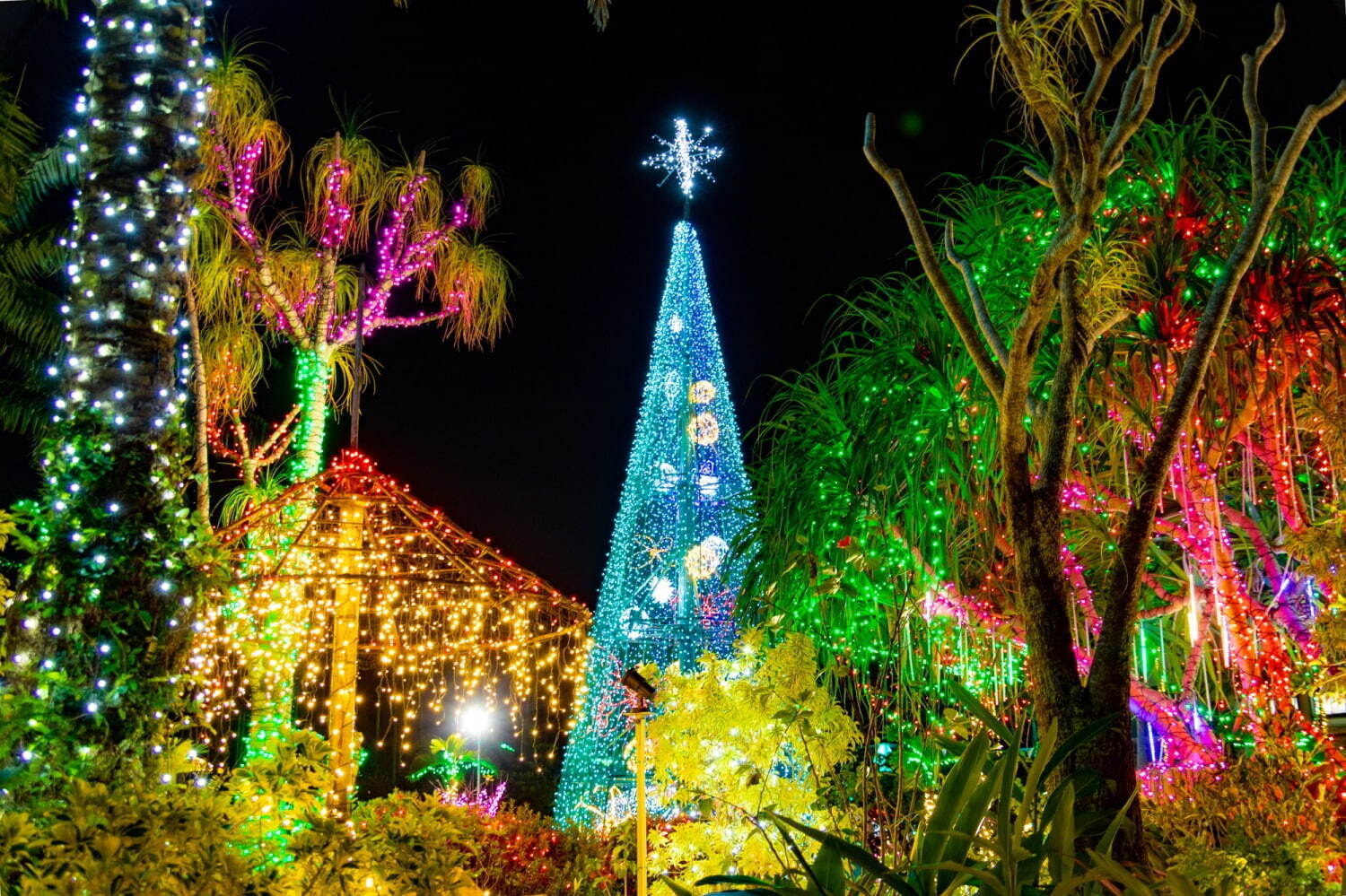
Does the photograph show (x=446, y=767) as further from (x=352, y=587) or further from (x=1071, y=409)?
(x=1071, y=409)

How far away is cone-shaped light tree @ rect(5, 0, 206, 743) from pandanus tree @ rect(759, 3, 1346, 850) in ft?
8.38

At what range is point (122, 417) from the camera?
11.9ft

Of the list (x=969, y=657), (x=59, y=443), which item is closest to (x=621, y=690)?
(x=969, y=657)

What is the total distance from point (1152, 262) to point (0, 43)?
1053cm

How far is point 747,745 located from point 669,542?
3983 mm

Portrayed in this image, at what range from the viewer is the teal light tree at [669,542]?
25.3 ft

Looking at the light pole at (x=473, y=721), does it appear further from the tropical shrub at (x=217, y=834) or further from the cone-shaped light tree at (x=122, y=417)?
the tropical shrub at (x=217, y=834)

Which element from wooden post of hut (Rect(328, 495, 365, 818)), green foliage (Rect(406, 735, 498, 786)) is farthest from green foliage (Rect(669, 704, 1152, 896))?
green foliage (Rect(406, 735, 498, 786))

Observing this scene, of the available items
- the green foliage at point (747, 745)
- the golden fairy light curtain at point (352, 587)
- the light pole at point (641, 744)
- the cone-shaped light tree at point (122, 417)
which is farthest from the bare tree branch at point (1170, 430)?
the golden fairy light curtain at point (352, 587)

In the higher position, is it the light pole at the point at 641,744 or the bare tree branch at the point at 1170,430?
the bare tree branch at the point at 1170,430

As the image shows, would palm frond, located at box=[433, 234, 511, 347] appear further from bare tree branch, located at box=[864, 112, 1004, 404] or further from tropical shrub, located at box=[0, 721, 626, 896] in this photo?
bare tree branch, located at box=[864, 112, 1004, 404]

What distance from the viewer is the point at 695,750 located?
4121 millimetres

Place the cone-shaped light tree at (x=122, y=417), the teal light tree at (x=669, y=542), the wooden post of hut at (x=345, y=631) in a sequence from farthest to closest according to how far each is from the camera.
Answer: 1. the teal light tree at (x=669, y=542)
2. the wooden post of hut at (x=345, y=631)
3. the cone-shaped light tree at (x=122, y=417)

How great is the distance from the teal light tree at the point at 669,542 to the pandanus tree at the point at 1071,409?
1.97 meters
